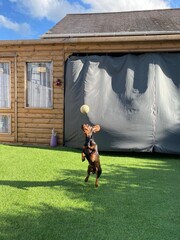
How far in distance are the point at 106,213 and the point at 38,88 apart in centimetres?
460

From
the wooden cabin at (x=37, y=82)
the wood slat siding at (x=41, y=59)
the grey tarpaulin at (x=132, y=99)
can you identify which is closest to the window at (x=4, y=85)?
the wooden cabin at (x=37, y=82)

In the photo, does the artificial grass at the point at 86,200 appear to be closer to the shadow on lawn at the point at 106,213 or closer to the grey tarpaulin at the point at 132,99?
the shadow on lawn at the point at 106,213

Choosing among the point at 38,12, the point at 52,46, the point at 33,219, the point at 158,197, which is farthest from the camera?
the point at 38,12

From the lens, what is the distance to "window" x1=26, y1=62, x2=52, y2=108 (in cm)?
659

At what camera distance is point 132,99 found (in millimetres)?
5750

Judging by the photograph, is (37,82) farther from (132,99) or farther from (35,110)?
(132,99)

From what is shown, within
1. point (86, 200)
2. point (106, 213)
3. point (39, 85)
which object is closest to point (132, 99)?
point (39, 85)

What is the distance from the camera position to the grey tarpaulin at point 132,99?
5.65m

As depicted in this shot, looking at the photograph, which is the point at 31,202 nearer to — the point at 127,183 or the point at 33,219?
the point at 33,219

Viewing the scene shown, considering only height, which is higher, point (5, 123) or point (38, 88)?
point (38, 88)

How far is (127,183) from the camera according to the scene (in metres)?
3.81

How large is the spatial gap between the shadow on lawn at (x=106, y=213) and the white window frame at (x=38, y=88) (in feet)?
9.85

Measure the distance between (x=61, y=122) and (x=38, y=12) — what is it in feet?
93.2

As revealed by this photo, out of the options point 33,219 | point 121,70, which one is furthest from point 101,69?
point 33,219
